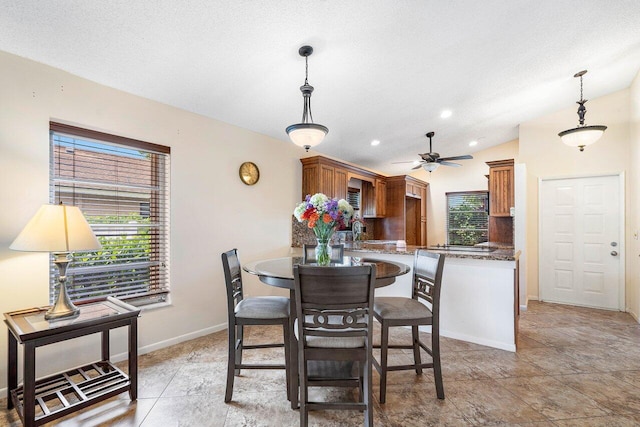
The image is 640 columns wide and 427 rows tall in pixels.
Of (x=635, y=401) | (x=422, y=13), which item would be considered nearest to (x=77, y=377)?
(x=422, y=13)

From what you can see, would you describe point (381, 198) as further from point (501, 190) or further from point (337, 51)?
point (337, 51)

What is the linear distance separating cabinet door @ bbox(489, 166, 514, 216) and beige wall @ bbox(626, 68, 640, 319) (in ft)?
4.53

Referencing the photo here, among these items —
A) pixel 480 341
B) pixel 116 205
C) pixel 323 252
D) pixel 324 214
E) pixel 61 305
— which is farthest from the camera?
pixel 480 341

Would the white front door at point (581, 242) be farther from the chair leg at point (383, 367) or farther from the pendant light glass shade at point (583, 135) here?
the chair leg at point (383, 367)

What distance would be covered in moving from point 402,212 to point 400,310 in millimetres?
4139

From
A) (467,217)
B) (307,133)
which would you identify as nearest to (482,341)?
(307,133)

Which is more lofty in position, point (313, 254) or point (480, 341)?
point (313, 254)

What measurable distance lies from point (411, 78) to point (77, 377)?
4009 millimetres

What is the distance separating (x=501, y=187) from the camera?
16.2 feet

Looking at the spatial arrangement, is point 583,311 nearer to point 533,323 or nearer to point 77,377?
point 533,323

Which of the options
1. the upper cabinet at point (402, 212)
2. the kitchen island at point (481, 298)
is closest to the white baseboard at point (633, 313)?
the kitchen island at point (481, 298)

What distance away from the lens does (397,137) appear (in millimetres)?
4902

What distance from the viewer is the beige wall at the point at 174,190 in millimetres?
2143

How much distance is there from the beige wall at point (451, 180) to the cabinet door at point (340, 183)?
3.06m
